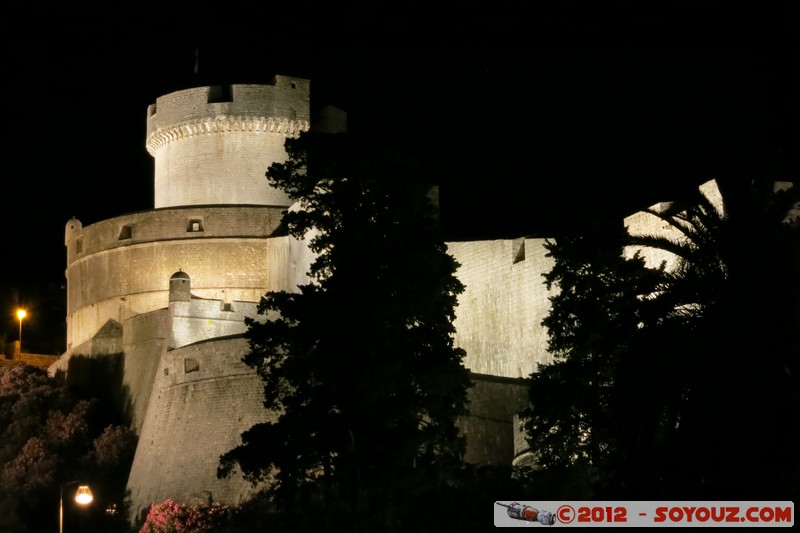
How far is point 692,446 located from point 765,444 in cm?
134

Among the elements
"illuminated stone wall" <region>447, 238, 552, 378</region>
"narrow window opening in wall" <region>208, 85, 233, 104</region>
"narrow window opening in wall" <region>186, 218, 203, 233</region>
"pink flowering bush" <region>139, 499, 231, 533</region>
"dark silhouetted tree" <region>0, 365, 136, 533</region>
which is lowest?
"pink flowering bush" <region>139, 499, 231, 533</region>

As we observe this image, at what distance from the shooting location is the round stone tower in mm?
53562

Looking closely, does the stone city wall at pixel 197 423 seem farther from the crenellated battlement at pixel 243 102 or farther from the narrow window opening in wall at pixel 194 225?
the crenellated battlement at pixel 243 102

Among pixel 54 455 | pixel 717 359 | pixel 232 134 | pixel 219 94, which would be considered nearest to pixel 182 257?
pixel 232 134

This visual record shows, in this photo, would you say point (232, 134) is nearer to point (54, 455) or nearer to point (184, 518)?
point (54, 455)

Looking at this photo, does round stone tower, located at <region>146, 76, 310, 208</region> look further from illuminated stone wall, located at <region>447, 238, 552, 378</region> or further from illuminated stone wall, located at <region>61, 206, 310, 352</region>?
illuminated stone wall, located at <region>447, 238, 552, 378</region>

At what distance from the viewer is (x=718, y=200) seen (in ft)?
115

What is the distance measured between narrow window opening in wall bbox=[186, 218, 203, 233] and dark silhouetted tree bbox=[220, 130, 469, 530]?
18017 millimetres

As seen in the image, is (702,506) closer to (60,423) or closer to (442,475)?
(442,475)

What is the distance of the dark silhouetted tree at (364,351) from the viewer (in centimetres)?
2988

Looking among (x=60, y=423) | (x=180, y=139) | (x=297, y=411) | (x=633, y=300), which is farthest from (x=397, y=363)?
(x=180, y=139)

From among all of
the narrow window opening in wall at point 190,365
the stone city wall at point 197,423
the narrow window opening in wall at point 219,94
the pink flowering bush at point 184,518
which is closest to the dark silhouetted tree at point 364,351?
the pink flowering bush at point 184,518

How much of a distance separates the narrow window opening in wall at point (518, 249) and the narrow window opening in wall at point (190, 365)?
9477 millimetres

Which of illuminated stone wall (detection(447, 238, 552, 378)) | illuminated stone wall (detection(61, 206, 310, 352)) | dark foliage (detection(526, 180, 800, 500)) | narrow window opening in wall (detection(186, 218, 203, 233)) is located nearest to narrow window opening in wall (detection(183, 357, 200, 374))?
illuminated stone wall (detection(61, 206, 310, 352))
